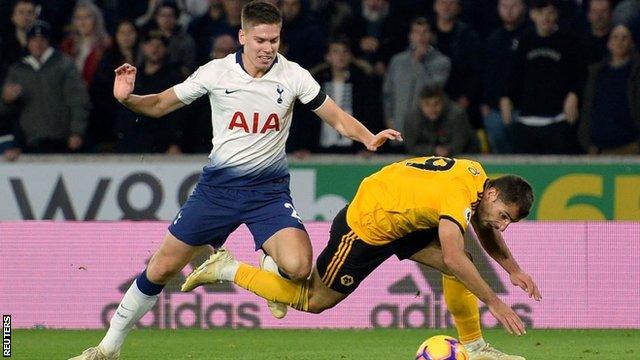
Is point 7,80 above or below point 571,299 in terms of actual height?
above

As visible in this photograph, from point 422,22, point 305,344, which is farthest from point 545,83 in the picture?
point 305,344

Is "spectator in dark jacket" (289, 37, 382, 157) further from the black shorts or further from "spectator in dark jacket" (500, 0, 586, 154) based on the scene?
the black shorts

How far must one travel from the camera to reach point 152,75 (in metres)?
14.9

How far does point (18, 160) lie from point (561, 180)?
5.35 meters

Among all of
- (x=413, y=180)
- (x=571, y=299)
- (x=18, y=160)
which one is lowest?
(x=571, y=299)

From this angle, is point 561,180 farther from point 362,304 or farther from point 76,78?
point 76,78

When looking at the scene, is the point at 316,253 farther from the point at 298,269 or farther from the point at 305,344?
the point at 298,269

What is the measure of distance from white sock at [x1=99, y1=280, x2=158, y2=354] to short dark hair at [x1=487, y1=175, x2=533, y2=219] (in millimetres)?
2432

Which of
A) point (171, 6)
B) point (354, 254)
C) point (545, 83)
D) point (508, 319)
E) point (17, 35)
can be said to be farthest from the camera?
point (171, 6)

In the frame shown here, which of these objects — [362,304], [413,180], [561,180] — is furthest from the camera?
[561,180]

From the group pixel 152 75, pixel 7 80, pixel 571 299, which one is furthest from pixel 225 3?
pixel 571 299

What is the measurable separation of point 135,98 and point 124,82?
0.14m

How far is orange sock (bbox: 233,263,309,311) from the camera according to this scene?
387 inches

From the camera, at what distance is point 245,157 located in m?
9.70
